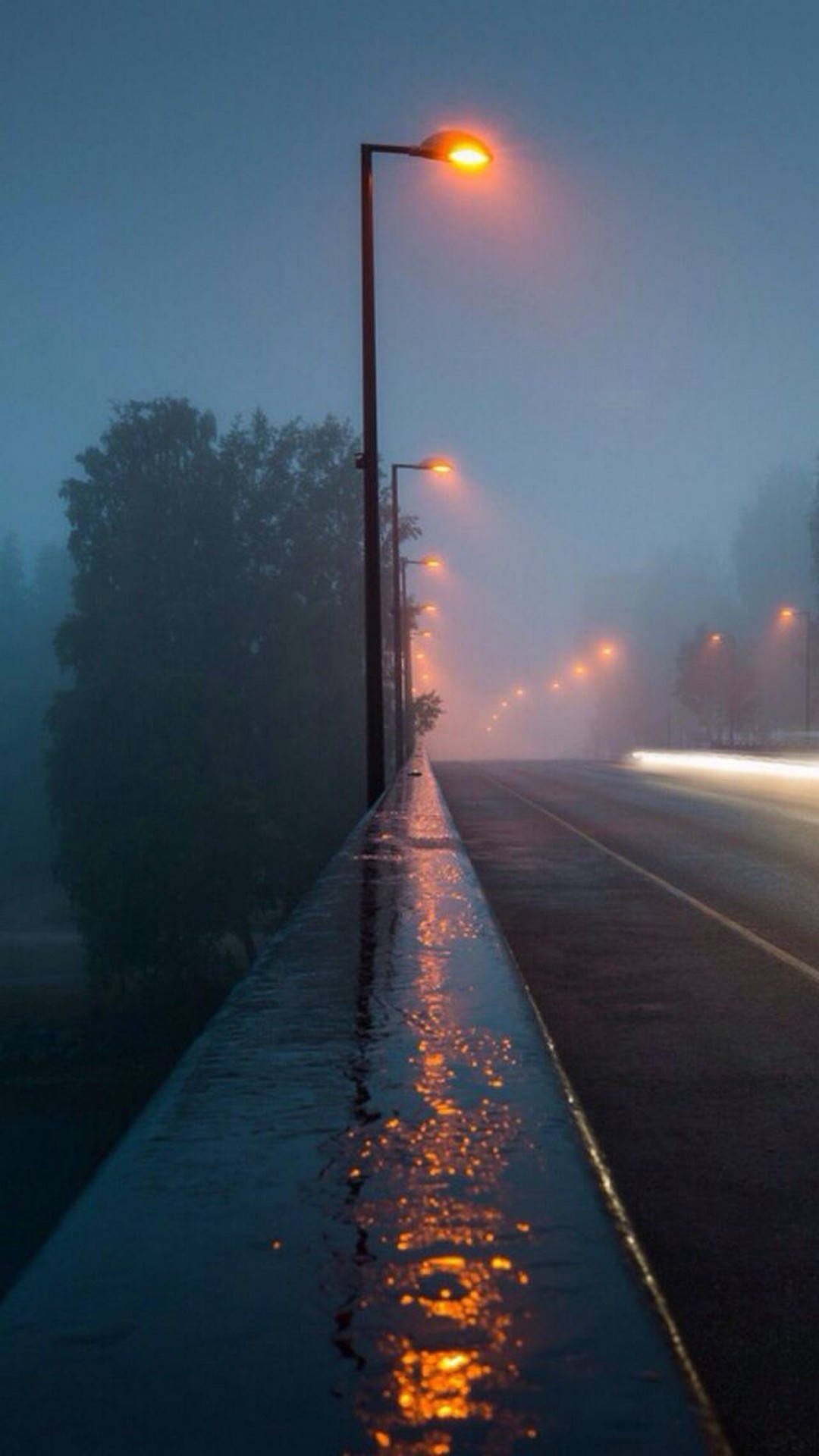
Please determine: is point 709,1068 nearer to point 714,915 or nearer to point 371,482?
point 714,915

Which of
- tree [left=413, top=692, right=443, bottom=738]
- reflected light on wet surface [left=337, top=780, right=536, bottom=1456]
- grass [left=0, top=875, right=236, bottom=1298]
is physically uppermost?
tree [left=413, top=692, right=443, bottom=738]

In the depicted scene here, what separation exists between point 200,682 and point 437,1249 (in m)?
53.1

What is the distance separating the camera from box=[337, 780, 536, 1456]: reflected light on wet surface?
1.54 m

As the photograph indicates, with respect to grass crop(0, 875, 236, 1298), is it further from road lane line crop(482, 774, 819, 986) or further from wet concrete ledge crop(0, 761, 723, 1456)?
wet concrete ledge crop(0, 761, 723, 1456)

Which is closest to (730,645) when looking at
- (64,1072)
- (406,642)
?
(406,642)

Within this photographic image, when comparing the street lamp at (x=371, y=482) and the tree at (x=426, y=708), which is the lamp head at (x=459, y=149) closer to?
the street lamp at (x=371, y=482)

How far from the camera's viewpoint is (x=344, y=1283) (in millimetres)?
1983

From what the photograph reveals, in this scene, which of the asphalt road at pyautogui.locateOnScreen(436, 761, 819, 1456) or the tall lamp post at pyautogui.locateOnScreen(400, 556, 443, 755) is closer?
the asphalt road at pyautogui.locateOnScreen(436, 761, 819, 1456)

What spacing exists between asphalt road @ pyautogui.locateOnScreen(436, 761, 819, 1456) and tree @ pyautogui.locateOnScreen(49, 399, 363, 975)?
31763 mm

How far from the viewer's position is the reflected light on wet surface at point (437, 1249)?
1.54 m

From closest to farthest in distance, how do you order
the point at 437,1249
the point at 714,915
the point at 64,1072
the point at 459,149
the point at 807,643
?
the point at 437,1249, the point at 714,915, the point at 459,149, the point at 64,1072, the point at 807,643

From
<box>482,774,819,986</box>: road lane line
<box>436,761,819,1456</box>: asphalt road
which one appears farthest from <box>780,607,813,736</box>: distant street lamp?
<box>436,761,819,1456</box>: asphalt road

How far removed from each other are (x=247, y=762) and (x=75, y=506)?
49.8 feet

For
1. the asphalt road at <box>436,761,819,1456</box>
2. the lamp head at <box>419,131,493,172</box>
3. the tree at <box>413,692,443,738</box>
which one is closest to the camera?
the asphalt road at <box>436,761,819,1456</box>
